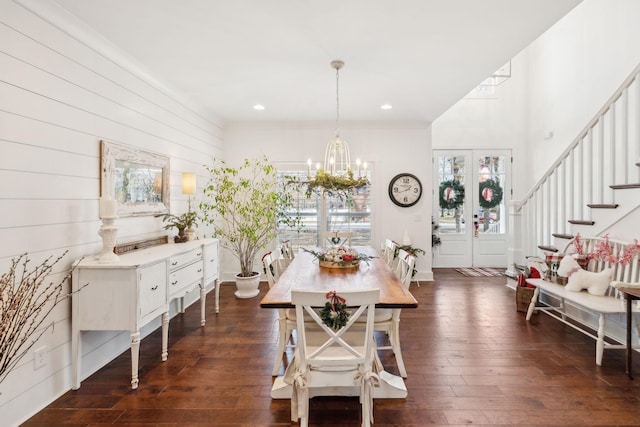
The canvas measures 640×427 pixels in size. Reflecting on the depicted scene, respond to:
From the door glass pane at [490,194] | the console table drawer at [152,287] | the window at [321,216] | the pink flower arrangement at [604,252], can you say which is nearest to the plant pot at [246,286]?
the window at [321,216]

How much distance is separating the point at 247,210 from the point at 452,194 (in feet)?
13.4

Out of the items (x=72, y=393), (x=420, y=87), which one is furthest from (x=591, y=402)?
(x=72, y=393)

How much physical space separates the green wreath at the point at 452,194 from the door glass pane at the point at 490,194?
0.37m

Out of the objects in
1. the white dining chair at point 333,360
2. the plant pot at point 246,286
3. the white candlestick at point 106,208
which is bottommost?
the plant pot at point 246,286

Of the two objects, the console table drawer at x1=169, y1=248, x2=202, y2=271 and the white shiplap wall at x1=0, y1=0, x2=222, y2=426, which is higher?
the white shiplap wall at x1=0, y1=0, x2=222, y2=426

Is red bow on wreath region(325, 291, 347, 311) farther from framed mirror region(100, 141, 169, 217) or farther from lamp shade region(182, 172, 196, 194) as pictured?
lamp shade region(182, 172, 196, 194)

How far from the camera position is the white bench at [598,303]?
105 inches

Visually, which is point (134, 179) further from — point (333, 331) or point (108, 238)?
point (333, 331)

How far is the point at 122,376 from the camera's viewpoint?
8.48 ft

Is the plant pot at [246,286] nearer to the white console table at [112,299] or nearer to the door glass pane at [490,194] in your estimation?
the white console table at [112,299]

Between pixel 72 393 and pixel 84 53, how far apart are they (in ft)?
8.42

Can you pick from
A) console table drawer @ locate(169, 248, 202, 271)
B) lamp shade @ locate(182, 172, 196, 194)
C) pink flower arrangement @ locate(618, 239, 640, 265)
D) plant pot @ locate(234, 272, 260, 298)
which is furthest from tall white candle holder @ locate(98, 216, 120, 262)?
pink flower arrangement @ locate(618, 239, 640, 265)

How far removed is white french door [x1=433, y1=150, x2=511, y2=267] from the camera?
6.46m

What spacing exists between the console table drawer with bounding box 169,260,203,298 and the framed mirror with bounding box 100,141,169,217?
2.35 ft
